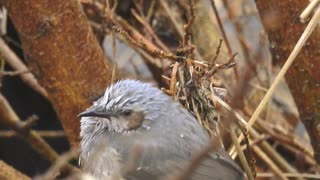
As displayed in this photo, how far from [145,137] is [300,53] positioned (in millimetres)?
863

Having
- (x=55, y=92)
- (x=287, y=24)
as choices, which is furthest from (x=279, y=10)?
(x=55, y=92)

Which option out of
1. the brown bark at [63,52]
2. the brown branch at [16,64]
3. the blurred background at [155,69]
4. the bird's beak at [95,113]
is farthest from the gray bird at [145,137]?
the brown branch at [16,64]

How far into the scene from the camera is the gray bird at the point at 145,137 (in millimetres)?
3340

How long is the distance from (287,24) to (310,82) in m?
0.31

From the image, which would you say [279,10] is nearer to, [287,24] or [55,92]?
[287,24]

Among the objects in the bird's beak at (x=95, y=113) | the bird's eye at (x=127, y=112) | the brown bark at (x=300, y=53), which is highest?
the bird's beak at (x=95, y=113)

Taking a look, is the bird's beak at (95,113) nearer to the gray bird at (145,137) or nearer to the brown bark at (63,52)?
the gray bird at (145,137)

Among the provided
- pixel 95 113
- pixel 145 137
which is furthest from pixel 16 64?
pixel 145 137

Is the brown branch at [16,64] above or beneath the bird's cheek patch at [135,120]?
above

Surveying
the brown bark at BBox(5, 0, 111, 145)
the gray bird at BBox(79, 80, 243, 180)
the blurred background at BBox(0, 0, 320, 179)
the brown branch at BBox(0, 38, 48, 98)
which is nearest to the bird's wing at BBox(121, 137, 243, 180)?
the gray bird at BBox(79, 80, 243, 180)

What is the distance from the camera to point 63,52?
13.3 feet

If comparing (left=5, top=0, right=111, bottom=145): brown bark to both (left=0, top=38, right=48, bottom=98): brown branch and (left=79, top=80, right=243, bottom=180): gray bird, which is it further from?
(left=79, top=80, right=243, bottom=180): gray bird

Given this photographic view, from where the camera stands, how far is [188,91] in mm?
3465

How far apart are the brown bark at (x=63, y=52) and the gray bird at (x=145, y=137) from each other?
0.52 meters
